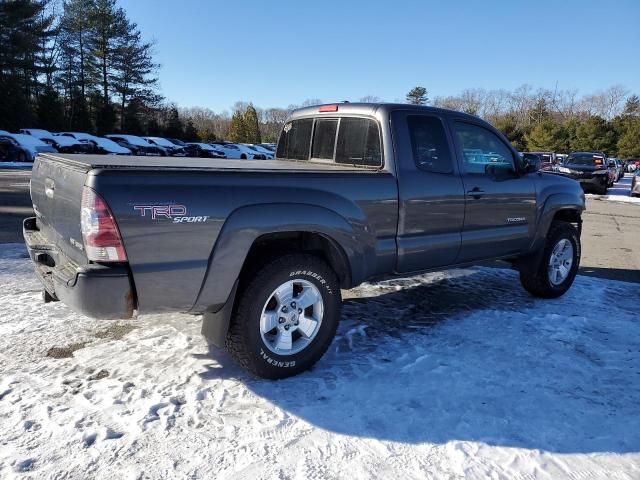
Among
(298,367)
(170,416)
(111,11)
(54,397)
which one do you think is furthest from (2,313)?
(111,11)

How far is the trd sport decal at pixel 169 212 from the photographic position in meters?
2.73

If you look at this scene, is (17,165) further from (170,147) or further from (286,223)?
(286,223)

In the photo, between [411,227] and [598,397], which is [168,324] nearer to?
[411,227]

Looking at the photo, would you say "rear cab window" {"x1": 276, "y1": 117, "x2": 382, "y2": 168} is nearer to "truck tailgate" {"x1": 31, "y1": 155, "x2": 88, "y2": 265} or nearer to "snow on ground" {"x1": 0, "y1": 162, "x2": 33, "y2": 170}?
"truck tailgate" {"x1": 31, "y1": 155, "x2": 88, "y2": 265}

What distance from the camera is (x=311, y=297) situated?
11.5 ft

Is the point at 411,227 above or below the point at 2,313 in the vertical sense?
above

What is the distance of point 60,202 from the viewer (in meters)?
3.15

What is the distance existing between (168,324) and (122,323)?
408 millimetres

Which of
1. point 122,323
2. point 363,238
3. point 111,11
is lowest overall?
point 122,323

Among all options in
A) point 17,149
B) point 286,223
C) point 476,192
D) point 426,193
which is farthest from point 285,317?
point 17,149

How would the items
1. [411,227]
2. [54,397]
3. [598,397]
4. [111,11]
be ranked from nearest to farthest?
[54,397], [598,397], [411,227], [111,11]

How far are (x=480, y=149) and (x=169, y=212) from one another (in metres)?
3.21

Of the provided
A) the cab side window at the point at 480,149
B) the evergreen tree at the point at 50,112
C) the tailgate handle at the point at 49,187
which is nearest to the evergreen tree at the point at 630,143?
the evergreen tree at the point at 50,112

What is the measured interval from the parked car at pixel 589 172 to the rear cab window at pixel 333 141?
1843 cm
